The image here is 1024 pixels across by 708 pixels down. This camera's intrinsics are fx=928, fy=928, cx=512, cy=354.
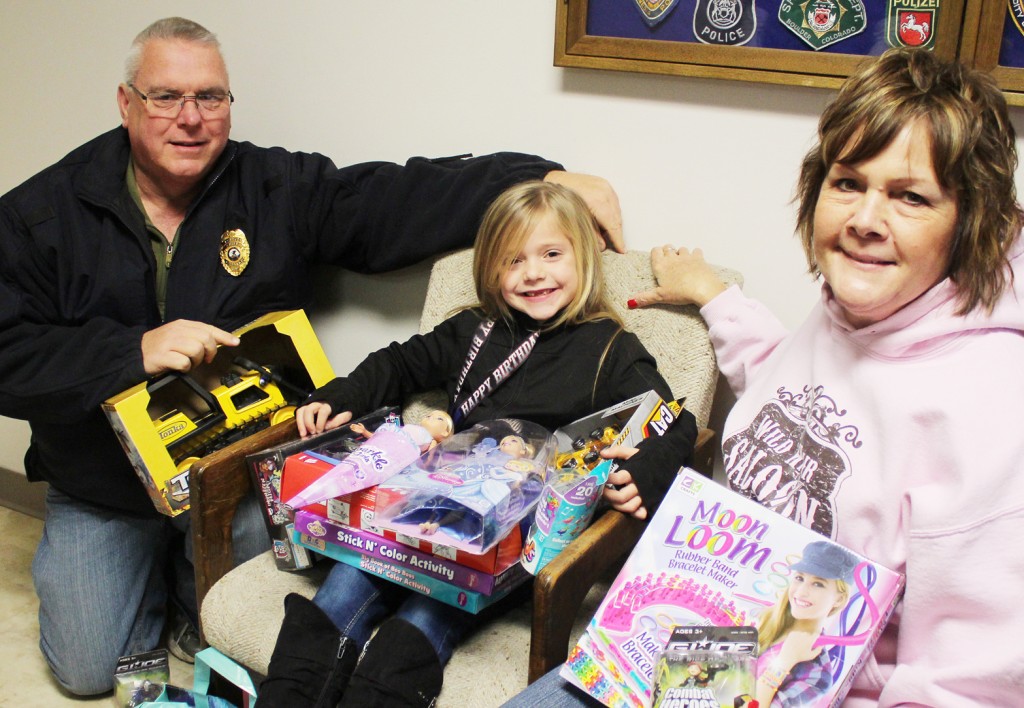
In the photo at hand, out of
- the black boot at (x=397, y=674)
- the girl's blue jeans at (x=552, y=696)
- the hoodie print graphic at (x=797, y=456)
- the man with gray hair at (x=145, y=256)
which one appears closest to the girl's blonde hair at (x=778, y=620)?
the hoodie print graphic at (x=797, y=456)

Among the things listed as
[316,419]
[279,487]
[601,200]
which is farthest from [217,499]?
[601,200]

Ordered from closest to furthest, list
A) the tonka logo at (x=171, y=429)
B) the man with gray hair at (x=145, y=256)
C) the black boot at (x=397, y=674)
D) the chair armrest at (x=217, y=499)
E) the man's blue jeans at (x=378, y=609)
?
the black boot at (x=397, y=674)
the man's blue jeans at (x=378, y=609)
the chair armrest at (x=217, y=499)
the tonka logo at (x=171, y=429)
the man with gray hair at (x=145, y=256)

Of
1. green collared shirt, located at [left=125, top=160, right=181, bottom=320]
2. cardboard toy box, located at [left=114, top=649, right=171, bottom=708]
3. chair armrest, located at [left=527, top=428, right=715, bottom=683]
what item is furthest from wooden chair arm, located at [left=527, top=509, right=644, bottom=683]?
green collared shirt, located at [left=125, top=160, right=181, bottom=320]

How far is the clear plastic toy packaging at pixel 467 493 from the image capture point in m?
1.40

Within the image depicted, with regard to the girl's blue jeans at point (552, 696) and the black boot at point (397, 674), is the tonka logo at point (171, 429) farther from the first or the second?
the girl's blue jeans at point (552, 696)

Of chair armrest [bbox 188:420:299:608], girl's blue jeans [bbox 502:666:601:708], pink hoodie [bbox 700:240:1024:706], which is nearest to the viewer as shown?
pink hoodie [bbox 700:240:1024:706]

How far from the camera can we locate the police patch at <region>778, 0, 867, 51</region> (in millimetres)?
1631

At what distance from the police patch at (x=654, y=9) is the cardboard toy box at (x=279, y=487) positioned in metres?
1.00

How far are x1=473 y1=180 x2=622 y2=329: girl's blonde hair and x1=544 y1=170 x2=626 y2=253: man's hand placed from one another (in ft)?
0.16

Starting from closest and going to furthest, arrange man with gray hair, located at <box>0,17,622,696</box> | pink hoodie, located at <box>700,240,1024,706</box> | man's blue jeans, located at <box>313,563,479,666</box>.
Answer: pink hoodie, located at <box>700,240,1024,706</box> → man's blue jeans, located at <box>313,563,479,666</box> → man with gray hair, located at <box>0,17,622,696</box>

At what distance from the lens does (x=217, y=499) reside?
1717 millimetres

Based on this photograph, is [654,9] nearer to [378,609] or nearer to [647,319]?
[647,319]

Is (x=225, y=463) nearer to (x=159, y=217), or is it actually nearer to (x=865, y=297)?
(x=159, y=217)

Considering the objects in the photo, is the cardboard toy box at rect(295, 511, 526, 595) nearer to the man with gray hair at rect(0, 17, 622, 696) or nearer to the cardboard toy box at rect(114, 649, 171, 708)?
the man with gray hair at rect(0, 17, 622, 696)
